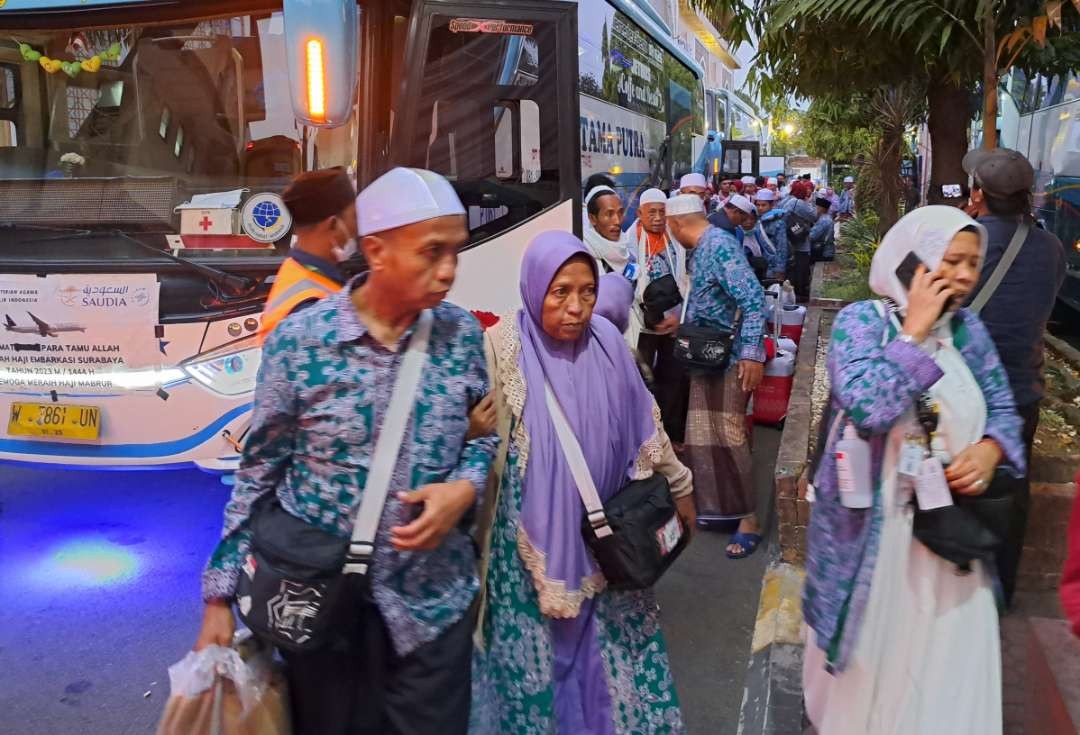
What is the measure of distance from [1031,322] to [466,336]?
99.1 inches

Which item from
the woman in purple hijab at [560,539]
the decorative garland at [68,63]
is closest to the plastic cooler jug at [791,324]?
the decorative garland at [68,63]

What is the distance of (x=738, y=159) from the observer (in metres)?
20.8

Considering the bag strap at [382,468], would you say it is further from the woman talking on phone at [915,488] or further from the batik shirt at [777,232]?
the batik shirt at [777,232]

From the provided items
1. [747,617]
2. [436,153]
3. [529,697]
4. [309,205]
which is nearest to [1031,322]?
[747,617]

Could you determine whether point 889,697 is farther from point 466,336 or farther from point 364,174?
point 364,174

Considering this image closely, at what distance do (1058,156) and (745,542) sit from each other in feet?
26.0

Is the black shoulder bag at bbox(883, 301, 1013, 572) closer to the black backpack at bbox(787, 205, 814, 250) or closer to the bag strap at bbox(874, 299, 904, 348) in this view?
the bag strap at bbox(874, 299, 904, 348)

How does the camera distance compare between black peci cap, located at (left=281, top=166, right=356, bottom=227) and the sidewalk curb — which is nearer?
black peci cap, located at (left=281, top=166, right=356, bottom=227)

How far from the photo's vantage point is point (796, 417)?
5.48 m

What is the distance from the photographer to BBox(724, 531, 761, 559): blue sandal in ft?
16.5

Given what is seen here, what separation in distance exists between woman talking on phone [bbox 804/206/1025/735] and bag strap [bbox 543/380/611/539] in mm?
614

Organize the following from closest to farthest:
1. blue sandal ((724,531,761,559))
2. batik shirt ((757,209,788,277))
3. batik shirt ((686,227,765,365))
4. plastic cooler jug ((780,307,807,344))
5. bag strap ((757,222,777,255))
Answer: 1. batik shirt ((686,227,765,365))
2. blue sandal ((724,531,761,559))
3. plastic cooler jug ((780,307,807,344))
4. bag strap ((757,222,777,255))
5. batik shirt ((757,209,788,277))

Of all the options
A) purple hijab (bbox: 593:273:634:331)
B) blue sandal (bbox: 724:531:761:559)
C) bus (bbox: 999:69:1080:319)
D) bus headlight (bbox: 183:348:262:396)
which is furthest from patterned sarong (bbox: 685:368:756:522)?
bus (bbox: 999:69:1080:319)

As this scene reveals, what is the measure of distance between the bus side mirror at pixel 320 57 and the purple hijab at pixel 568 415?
187 cm
